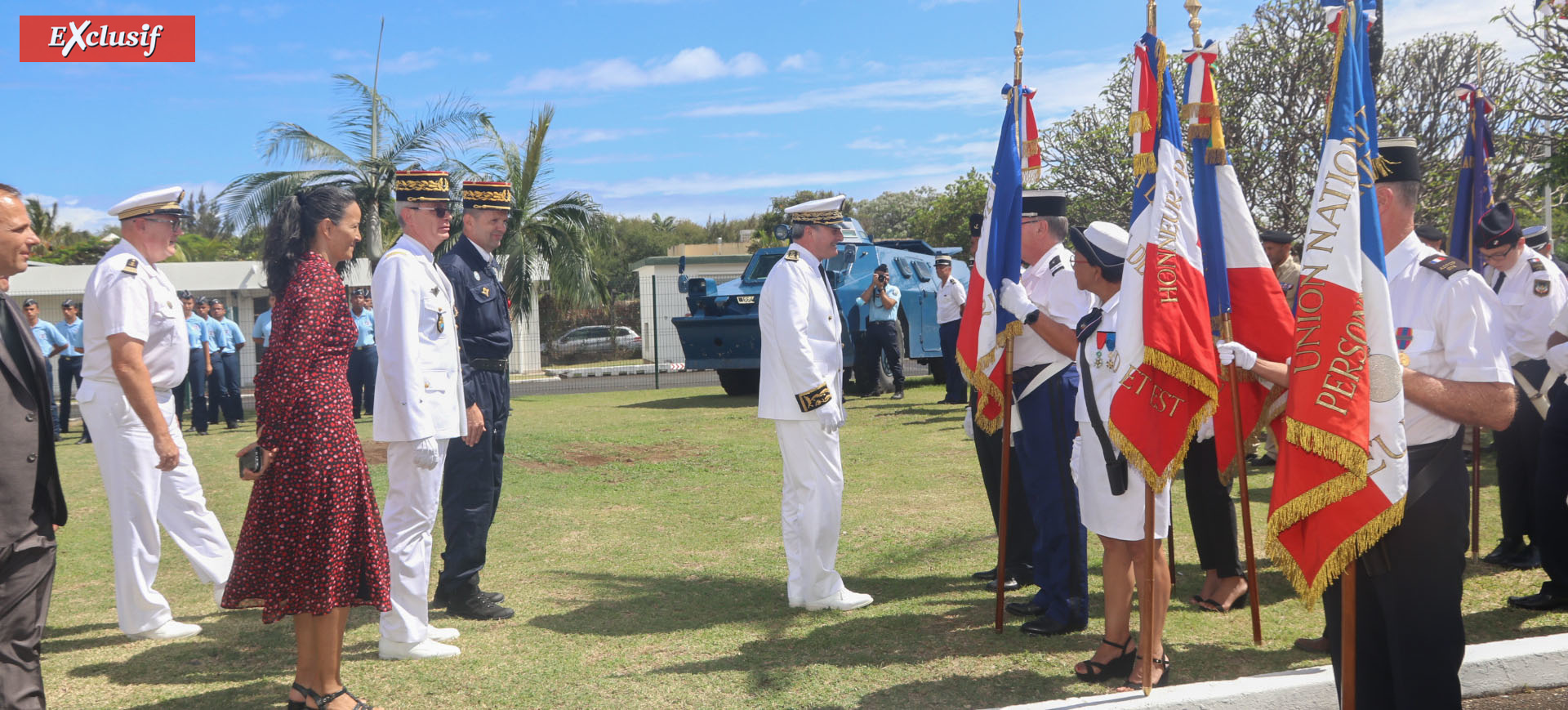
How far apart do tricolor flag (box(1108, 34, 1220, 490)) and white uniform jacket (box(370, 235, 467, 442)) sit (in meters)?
2.87

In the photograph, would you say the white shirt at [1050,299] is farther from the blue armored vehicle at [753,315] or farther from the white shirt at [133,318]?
the blue armored vehicle at [753,315]

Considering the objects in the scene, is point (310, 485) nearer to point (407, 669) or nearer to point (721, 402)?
point (407, 669)

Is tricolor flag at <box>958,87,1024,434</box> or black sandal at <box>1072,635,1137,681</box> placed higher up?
tricolor flag at <box>958,87,1024,434</box>

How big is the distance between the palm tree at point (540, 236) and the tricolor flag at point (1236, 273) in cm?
1787

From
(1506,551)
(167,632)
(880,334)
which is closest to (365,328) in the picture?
(880,334)

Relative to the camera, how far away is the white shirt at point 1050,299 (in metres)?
4.92

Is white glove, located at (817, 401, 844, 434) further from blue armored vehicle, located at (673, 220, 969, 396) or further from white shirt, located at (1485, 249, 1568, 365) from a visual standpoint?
blue armored vehicle, located at (673, 220, 969, 396)

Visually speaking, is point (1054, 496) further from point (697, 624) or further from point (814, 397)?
point (697, 624)

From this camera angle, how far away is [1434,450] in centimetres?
309

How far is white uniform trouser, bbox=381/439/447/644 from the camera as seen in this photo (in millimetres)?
4621

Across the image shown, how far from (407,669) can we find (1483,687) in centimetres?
436

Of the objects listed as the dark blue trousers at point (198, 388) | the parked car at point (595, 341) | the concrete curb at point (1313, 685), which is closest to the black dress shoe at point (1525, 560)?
the concrete curb at point (1313, 685)

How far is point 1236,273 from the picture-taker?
461 cm

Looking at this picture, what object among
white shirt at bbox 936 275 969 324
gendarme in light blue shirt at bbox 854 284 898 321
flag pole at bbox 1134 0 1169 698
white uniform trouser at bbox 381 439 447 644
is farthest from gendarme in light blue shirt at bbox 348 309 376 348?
flag pole at bbox 1134 0 1169 698
